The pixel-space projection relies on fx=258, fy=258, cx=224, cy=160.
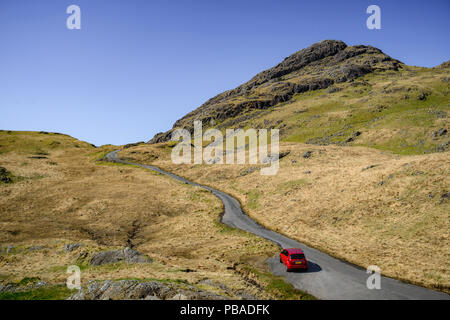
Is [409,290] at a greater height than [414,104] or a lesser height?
lesser

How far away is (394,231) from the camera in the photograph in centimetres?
2870

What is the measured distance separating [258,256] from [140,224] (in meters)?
22.6

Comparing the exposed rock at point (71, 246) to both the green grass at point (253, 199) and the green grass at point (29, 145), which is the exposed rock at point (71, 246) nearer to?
the green grass at point (253, 199)

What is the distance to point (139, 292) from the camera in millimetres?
14133

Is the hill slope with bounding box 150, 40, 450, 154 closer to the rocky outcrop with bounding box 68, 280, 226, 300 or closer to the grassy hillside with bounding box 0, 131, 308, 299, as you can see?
the grassy hillside with bounding box 0, 131, 308, 299

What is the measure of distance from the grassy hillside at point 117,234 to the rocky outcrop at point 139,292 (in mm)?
2191

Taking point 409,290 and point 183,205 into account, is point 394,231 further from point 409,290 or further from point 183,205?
point 183,205

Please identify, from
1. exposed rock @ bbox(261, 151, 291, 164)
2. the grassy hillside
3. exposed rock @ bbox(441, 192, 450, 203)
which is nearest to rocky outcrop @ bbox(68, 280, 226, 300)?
the grassy hillside

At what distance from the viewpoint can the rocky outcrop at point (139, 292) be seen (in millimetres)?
13945

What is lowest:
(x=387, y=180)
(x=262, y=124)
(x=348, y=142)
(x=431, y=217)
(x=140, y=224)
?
(x=140, y=224)

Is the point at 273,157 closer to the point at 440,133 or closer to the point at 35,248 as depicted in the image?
the point at 440,133

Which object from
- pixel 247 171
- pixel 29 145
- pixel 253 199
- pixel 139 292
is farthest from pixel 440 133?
pixel 29 145

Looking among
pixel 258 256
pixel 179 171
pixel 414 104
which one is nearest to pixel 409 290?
pixel 258 256

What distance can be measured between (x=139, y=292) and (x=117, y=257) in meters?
12.3
